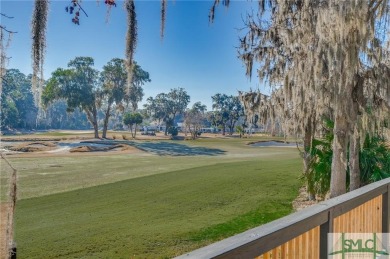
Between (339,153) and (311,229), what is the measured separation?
5.29 metres

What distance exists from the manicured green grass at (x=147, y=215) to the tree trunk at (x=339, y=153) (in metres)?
1.54

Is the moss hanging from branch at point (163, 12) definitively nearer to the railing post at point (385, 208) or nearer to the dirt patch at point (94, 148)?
the railing post at point (385, 208)

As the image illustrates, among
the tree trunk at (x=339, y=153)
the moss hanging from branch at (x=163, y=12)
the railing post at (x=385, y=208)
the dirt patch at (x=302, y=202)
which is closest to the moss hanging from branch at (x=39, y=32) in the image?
the moss hanging from branch at (x=163, y=12)

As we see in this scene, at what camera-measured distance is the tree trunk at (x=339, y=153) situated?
6.49 metres

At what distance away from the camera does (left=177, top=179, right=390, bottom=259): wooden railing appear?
1280mm

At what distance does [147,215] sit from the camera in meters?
8.01

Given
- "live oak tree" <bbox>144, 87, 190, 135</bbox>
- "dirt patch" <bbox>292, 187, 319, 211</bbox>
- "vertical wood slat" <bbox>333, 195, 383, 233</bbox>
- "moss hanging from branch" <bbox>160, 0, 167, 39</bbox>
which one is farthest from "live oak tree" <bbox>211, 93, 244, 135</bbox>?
"moss hanging from branch" <bbox>160, 0, 167, 39</bbox>

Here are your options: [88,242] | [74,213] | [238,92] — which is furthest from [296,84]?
[74,213]

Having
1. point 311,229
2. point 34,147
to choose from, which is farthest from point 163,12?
point 34,147

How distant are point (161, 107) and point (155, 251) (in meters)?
65.4

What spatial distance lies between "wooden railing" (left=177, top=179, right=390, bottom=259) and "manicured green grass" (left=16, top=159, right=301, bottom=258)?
332 centimetres

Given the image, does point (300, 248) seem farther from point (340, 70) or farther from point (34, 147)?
point (34, 147)

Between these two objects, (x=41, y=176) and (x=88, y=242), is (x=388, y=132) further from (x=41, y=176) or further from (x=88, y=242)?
(x=41, y=176)

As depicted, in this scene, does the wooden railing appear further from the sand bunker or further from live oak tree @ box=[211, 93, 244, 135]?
live oak tree @ box=[211, 93, 244, 135]
